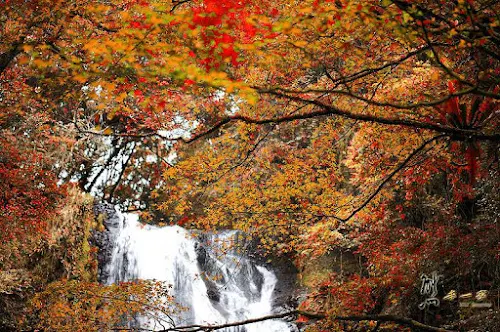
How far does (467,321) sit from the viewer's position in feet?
20.2

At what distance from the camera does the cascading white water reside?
1320cm

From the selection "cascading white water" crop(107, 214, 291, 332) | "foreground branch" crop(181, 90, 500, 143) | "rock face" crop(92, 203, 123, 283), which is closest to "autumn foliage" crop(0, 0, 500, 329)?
"foreground branch" crop(181, 90, 500, 143)

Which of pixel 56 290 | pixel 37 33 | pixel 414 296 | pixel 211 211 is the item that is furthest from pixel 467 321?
pixel 37 33

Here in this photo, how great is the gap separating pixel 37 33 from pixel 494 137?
239 inches

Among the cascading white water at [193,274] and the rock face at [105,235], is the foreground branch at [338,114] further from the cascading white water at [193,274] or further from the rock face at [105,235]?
the rock face at [105,235]

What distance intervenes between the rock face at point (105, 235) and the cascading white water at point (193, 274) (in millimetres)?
148

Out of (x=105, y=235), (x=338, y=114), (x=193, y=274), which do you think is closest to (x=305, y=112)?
(x=338, y=114)

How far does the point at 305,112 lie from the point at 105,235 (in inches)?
339

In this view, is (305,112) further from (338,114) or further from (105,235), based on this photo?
(105,235)

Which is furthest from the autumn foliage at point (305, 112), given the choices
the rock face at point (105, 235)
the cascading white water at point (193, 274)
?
the cascading white water at point (193, 274)

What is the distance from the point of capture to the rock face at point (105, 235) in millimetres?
13212

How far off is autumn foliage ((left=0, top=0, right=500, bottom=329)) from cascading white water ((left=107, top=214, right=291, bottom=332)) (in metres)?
3.63

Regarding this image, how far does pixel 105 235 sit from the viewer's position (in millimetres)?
13938

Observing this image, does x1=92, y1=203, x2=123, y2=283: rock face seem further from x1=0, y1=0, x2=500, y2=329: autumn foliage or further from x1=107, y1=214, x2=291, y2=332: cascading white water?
x1=0, y1=0, x2=500, y2=329: autumn foliage
